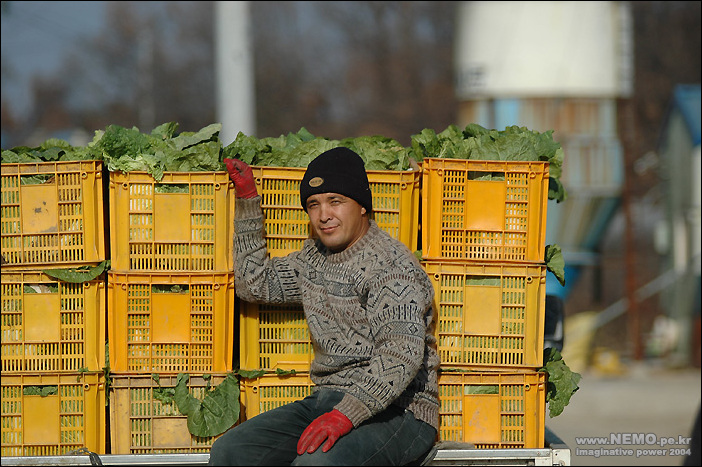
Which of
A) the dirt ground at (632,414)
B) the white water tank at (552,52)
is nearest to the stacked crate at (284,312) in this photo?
the dirt ground at (632,414)

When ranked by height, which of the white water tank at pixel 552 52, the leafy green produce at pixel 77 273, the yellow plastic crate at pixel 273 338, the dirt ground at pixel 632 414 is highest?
the white water tank at pixel 552 52

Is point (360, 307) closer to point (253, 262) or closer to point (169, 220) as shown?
point (253, 262)

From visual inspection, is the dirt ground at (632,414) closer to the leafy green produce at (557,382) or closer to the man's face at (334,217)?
the leafy green produce at (557,382)

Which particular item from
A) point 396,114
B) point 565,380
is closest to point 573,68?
point 565,380

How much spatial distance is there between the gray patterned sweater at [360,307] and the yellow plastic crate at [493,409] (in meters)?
0.19

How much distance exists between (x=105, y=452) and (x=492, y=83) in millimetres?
8342

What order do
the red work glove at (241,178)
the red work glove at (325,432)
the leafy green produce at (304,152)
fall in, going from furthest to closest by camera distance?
the leafy green produce at (304,152) < the red work glove at (241,178) < the red work glove at (325,432)

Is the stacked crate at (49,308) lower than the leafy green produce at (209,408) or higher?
higher

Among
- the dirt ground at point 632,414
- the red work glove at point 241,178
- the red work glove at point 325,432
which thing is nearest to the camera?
the red work glove at point 325,432

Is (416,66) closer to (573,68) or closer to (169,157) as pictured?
(573,68)

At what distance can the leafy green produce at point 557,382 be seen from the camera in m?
4.67

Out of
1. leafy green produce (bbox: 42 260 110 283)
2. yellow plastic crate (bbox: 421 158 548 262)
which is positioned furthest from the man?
leafy green produce (bbox: 42 260 110 283)

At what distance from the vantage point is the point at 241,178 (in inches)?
172

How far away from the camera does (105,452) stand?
4.56 metres
